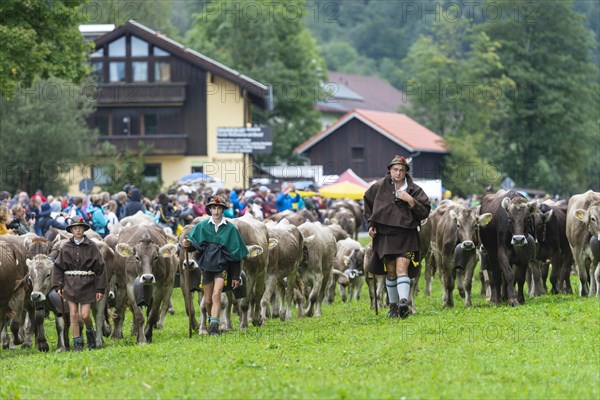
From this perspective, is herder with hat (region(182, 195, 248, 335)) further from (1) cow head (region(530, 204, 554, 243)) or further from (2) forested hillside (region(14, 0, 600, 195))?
(2) forested hillside (region(14, 0, 600, 195))

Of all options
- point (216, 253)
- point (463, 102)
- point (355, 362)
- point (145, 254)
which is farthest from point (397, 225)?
point (463, 102)

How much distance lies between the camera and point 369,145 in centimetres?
7331

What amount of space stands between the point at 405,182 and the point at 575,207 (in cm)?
599

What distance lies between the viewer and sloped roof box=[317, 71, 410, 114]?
116 meters

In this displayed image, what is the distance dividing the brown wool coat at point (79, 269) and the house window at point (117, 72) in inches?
1901

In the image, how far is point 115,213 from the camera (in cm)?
2934

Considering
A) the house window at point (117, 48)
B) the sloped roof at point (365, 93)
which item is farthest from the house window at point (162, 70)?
the sloped roof at point (365, 93)

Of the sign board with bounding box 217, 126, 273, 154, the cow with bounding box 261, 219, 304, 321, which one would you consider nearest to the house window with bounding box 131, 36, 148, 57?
the sign board with bounding box 217, 126, 273, 154

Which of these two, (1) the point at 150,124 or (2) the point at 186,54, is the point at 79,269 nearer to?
(2) the point at 186,54

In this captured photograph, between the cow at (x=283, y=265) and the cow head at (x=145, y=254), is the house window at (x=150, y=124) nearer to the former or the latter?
the cow at (x=283, y=265)

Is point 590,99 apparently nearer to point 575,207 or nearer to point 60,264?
point 575,207

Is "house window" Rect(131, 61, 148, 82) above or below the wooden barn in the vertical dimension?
above

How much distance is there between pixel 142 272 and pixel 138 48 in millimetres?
47871

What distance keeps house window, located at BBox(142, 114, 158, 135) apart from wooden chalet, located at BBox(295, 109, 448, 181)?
10221 mm
